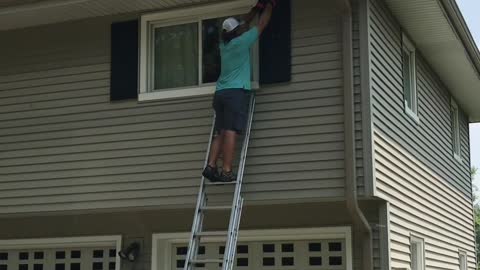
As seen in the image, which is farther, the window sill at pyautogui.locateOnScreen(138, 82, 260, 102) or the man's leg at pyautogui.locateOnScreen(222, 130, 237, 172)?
the window sill at pyautogui.locateOnScreen(138, 82, 260, 102)

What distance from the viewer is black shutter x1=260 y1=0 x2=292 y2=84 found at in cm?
847

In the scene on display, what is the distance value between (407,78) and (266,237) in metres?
3.36

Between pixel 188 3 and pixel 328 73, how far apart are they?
2.01 metres

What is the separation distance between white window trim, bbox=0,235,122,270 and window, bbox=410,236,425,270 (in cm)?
389

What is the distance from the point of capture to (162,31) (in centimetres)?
945

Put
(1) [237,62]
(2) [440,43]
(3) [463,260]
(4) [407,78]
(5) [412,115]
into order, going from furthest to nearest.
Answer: (3) [463,260] < (2) [440,43] < (4) [407,78] < (5) [412,115] < (1) [237,62]

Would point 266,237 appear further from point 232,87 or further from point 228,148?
point 232,87

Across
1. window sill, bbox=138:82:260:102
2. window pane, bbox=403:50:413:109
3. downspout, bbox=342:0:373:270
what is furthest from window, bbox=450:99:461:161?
window sill, bbox=138:82:260:102

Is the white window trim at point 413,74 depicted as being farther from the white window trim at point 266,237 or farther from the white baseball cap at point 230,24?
the white baseball cap at point 230,24

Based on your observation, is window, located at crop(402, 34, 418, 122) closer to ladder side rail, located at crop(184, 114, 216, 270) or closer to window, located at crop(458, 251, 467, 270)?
ladder side rail, located at crop(184, 114, 216, 270)

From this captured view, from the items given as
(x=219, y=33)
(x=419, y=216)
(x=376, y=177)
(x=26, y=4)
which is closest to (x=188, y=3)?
(x=219, y=33)

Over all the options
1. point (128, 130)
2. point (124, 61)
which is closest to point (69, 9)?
point (124, 61)

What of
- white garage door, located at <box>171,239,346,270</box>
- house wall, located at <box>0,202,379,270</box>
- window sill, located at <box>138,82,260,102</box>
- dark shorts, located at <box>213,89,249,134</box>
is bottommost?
white garage door, located at <box>171,239,346,270</box>

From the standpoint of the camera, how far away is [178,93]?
8969 mm
